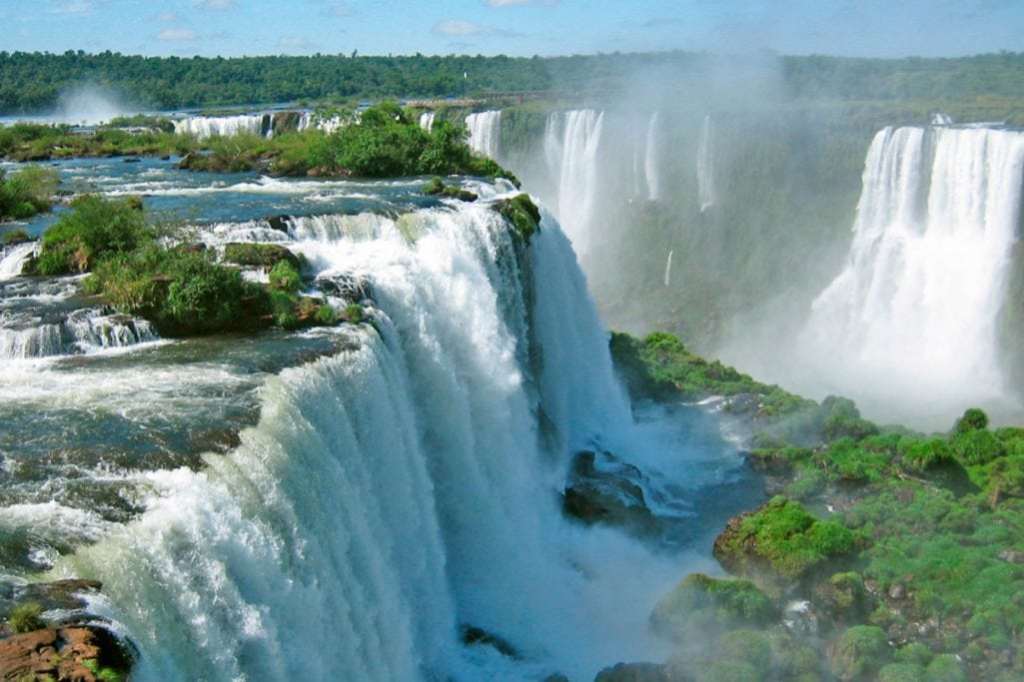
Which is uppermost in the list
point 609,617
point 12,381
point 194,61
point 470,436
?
point 194,61

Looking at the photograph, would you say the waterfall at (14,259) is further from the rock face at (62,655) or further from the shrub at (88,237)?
the rock face at (62,655)

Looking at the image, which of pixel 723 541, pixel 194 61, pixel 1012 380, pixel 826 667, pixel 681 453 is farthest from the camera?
pixel 194 61

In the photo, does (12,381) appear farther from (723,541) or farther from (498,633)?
(723,541)

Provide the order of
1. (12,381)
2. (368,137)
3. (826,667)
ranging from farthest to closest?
1. (368,137)
2. (826,667)
3. (12,381)

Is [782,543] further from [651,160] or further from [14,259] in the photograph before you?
[651,160]

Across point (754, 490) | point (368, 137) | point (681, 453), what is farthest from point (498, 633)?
point (368, 137)

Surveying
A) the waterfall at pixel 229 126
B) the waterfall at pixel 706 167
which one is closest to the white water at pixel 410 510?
the waterfall at pixel 706 167

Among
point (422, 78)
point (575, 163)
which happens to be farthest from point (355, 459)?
point (422, 78)
